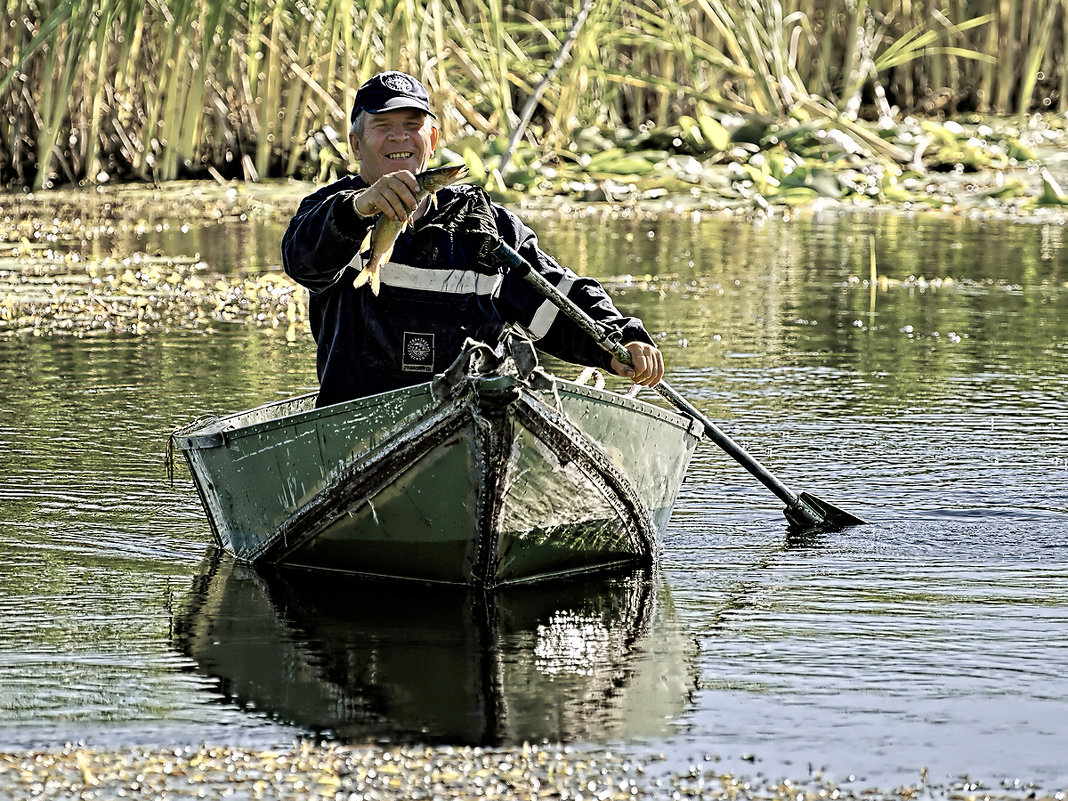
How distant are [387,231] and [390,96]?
24.9 inches

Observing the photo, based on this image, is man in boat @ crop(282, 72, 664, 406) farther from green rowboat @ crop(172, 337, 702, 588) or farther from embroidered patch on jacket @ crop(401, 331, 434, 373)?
green rowboat @ crop(172, 337, 702, 588)

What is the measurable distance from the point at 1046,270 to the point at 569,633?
884 cm

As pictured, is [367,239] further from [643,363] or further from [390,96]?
[643,363]

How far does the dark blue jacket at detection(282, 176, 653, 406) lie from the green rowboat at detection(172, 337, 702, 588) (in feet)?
0.92

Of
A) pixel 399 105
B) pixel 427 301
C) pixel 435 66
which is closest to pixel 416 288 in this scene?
pixel 427 301

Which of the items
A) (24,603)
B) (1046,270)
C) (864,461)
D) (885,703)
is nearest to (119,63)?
(1046,270)

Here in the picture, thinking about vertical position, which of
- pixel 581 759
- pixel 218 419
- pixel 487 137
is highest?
pixel 487 137

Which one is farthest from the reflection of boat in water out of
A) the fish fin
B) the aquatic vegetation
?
the aquatic vegetation

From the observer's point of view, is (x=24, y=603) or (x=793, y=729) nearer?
(x=793, y=729)

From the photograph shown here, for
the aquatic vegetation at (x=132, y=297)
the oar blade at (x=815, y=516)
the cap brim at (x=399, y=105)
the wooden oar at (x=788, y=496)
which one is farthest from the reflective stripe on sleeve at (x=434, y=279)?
the aquatic vegetation at (x=132, y=297)

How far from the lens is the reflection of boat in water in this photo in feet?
15.5

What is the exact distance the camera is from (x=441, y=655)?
5.26 meters

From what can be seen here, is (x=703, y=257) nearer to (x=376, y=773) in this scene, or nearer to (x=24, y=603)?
(x=24, y=603)

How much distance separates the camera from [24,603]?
577 cm
